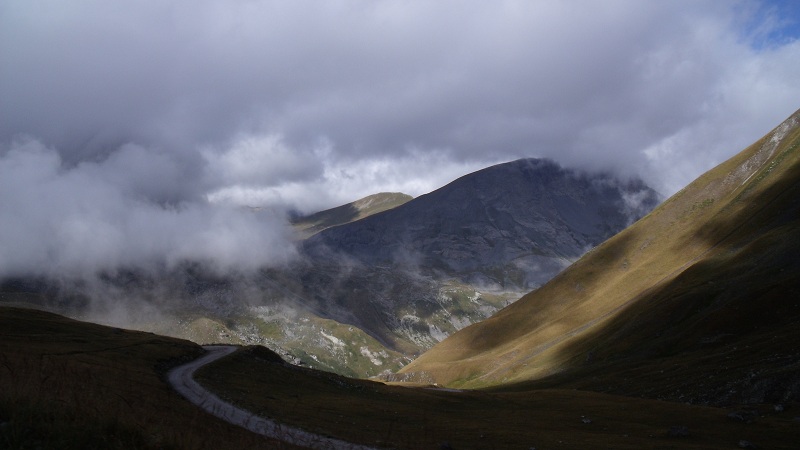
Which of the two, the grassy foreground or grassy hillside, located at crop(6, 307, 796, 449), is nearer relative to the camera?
grassy hillside, located at crop(6, 307, 796, 449)

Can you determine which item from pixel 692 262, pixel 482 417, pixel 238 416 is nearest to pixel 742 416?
pixel 482 417

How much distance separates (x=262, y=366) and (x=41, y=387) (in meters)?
64.1

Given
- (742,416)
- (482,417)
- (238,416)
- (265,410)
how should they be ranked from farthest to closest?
1. (482,417)
2. (742,416)
3. (265,410)
4. (238,416)

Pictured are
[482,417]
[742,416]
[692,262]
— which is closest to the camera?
[742,416]

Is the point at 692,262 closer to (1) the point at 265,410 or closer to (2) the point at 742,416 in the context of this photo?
(2) the point at 742,416

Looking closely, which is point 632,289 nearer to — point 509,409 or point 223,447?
point 509,409

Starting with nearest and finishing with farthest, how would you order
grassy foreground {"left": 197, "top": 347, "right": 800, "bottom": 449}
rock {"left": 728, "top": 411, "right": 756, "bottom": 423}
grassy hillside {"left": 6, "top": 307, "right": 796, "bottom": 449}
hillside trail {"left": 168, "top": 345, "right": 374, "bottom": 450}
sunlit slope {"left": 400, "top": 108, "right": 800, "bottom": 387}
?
1. grassy hillside {"left": 6, "top": 307, "right": 796, "bottom": 449}
2. hillside trail {"left": 168, "top": 345, "right": 374, "bottom": 450}
3. grassy foreground {"left": 197, "top": 347, "right": 800, "bottom": 449}
4. rock {"left": 728, "top": 411, "right": 756, "bottom": 423}
5. sunlit slope {"left": 400, "top": 108, "right": 800, "bottom": 387}

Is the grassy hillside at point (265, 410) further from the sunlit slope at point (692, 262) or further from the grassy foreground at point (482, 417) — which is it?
the sunlit slope at point (692, 262)

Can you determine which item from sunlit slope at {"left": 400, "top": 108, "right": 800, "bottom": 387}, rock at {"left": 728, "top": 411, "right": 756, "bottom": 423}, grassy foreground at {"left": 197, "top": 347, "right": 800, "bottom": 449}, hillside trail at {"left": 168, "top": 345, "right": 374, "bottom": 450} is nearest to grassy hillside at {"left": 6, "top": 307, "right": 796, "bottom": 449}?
grassy foreground at {"left": 197, "top": 347, "right": 800, "bottom": 449}

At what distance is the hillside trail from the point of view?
102 ft

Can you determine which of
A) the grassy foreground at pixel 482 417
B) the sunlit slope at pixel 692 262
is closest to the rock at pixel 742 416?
the grassy foreground at pixel 482 417

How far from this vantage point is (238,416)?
3975 centimetres

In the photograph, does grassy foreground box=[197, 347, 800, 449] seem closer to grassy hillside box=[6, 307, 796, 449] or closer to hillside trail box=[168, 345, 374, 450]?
grassy hillside box=[6, 307, 796, 449]

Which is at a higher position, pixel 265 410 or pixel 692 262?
pixel 265 410
